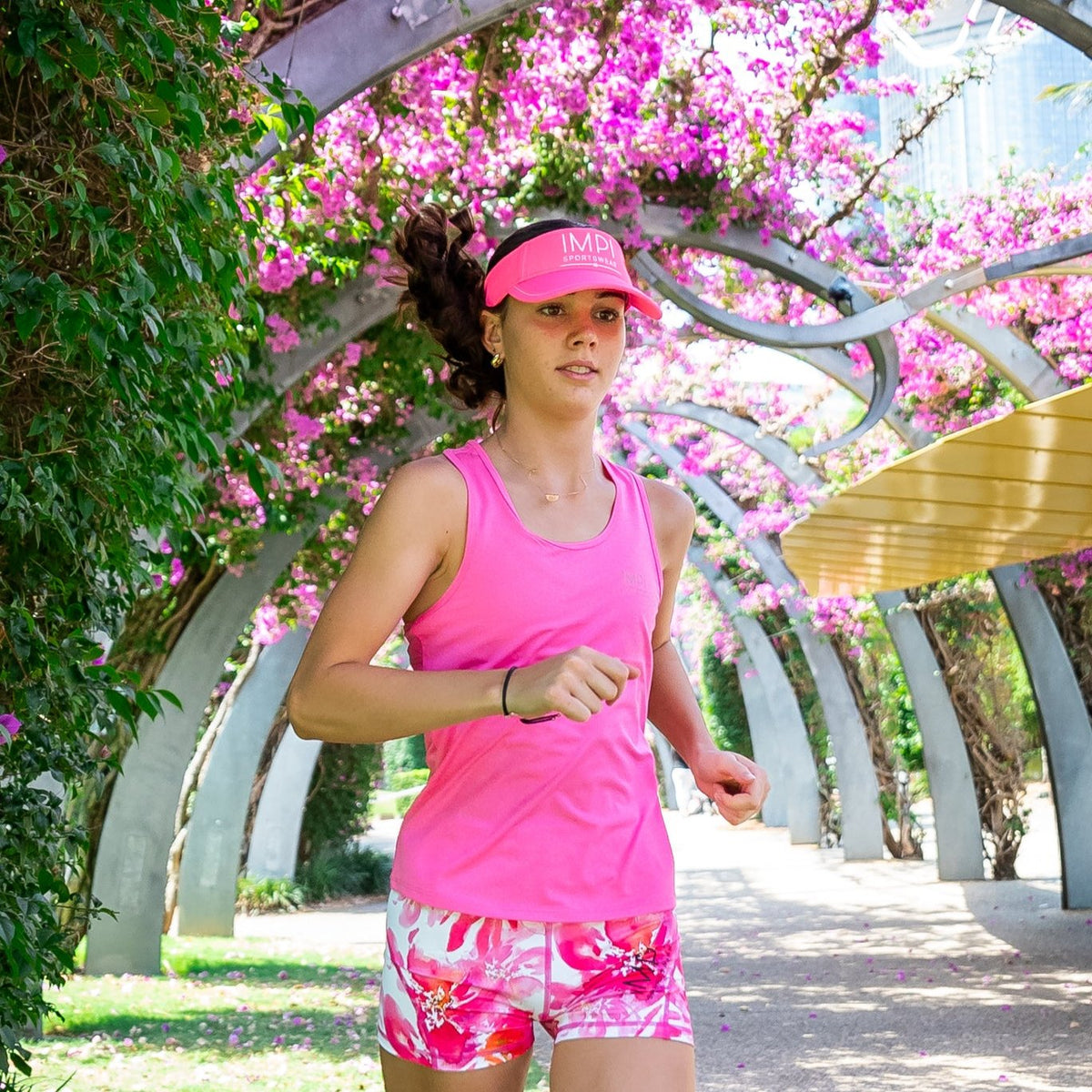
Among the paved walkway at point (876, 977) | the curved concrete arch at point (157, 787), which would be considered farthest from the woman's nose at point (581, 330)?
the curved concrete arch at point (157, 787)

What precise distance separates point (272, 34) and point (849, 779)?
42.8 feet

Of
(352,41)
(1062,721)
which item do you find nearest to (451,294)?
(352,41)

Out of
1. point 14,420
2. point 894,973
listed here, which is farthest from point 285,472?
point 14,420

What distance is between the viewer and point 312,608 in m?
10.2

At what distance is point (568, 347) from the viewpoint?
6.48 ft

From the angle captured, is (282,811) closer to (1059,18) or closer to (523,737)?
(1059,18)

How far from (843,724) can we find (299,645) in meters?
6.98

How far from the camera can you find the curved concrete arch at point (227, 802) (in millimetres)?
10945

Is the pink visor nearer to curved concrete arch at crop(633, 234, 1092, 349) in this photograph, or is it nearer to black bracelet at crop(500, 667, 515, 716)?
black bracelet at crop(500, 667, 515, 716)

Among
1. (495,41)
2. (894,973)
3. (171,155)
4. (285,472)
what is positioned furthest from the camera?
(894,973)

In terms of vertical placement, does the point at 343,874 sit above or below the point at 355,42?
below

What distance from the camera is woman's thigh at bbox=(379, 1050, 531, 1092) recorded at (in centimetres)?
176

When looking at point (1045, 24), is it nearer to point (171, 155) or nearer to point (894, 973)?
point (171, 155)

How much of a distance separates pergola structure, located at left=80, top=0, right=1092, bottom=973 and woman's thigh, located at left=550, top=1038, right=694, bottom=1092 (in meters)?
3.06
